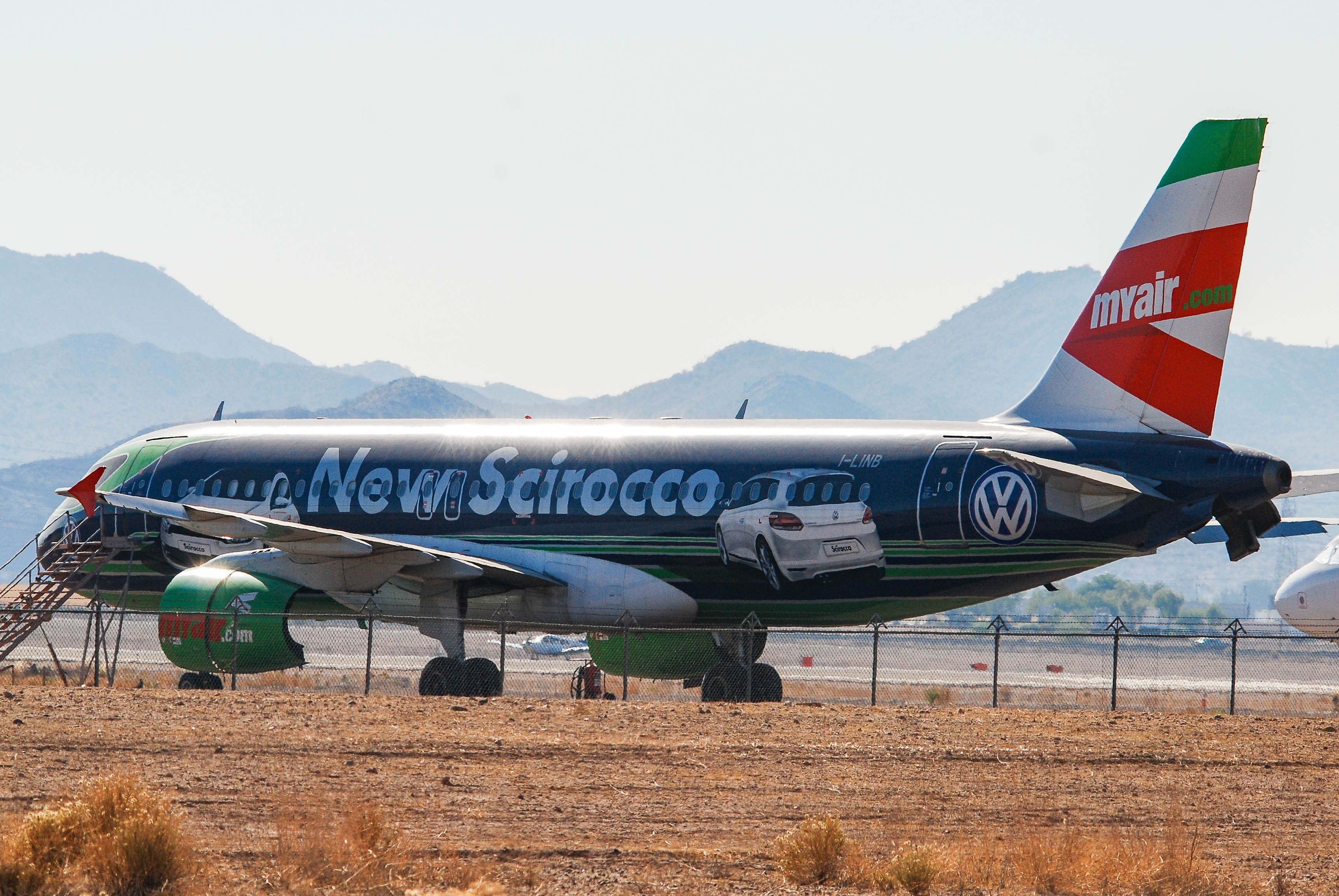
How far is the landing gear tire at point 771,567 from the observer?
25203 mm

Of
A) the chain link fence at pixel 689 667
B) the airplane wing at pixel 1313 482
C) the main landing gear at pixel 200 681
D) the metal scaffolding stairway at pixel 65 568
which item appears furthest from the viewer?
the metal scaffolding stairway at pixel 65 568

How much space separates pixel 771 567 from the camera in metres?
25.2

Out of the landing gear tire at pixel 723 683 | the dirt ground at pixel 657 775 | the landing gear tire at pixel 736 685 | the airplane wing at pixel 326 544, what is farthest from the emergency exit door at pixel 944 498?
the airplane wing at pixel 326 544

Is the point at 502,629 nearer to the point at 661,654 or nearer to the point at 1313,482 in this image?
the point at 661,654

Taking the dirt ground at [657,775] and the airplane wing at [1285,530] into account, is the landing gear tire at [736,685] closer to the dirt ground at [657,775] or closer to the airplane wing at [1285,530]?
the dirt ground at [657,775]

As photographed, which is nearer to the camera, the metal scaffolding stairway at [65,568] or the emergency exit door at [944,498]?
the emergency exit door at [944,498]

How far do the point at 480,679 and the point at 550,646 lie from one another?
5591 centimetres

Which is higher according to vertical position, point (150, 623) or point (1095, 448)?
point (1095, 448)

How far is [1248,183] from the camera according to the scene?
77.1 feet

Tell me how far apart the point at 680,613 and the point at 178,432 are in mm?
11615

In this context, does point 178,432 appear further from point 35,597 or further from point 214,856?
point 214,856

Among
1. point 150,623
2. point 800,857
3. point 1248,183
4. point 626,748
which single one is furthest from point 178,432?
point 150,623

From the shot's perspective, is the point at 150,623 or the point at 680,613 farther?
the point at 150,623

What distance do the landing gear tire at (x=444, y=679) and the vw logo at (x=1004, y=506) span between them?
870 cm
